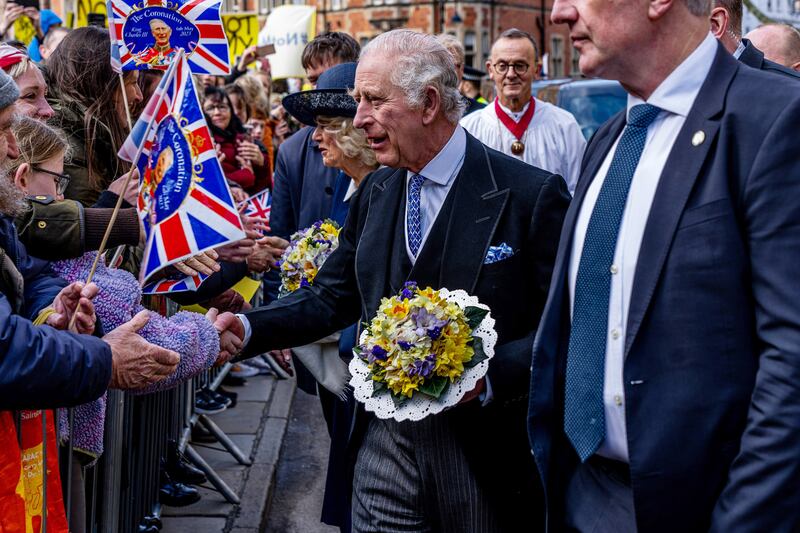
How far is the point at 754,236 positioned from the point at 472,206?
136 centimetres

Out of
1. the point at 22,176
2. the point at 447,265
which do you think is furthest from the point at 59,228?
the point at 447,265

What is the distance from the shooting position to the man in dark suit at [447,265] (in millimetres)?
3496

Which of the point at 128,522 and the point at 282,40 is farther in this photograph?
the point at 282,40

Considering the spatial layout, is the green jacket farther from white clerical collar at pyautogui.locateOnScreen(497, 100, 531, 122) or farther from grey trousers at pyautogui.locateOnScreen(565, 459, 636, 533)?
white clerical collar at pyautogui.locateOnScreen(497, 100, 531, 122)

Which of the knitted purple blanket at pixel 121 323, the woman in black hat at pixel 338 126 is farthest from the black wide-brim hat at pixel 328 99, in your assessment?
the knitted purple blanket at pixel 121 323

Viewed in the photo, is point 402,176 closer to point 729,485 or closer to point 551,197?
point 551,197

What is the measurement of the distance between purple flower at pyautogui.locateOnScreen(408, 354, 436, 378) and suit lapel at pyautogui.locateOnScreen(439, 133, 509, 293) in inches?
14.7

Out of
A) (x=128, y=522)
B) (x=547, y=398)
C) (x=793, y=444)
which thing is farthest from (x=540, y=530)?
(x=128, y=522)

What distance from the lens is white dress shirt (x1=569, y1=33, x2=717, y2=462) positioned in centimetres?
258

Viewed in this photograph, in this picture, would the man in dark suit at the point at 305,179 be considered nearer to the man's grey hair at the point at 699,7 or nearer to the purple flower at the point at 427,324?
the purple flower at the point at 427,324

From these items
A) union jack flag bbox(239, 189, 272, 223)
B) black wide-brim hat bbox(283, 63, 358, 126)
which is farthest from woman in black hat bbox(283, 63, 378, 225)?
union jack flag bbox(239, 189, 272, 223)

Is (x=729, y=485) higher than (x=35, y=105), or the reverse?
(x=35, y=105)

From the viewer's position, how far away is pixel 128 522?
15.7ft

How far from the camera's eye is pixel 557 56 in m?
70.5
